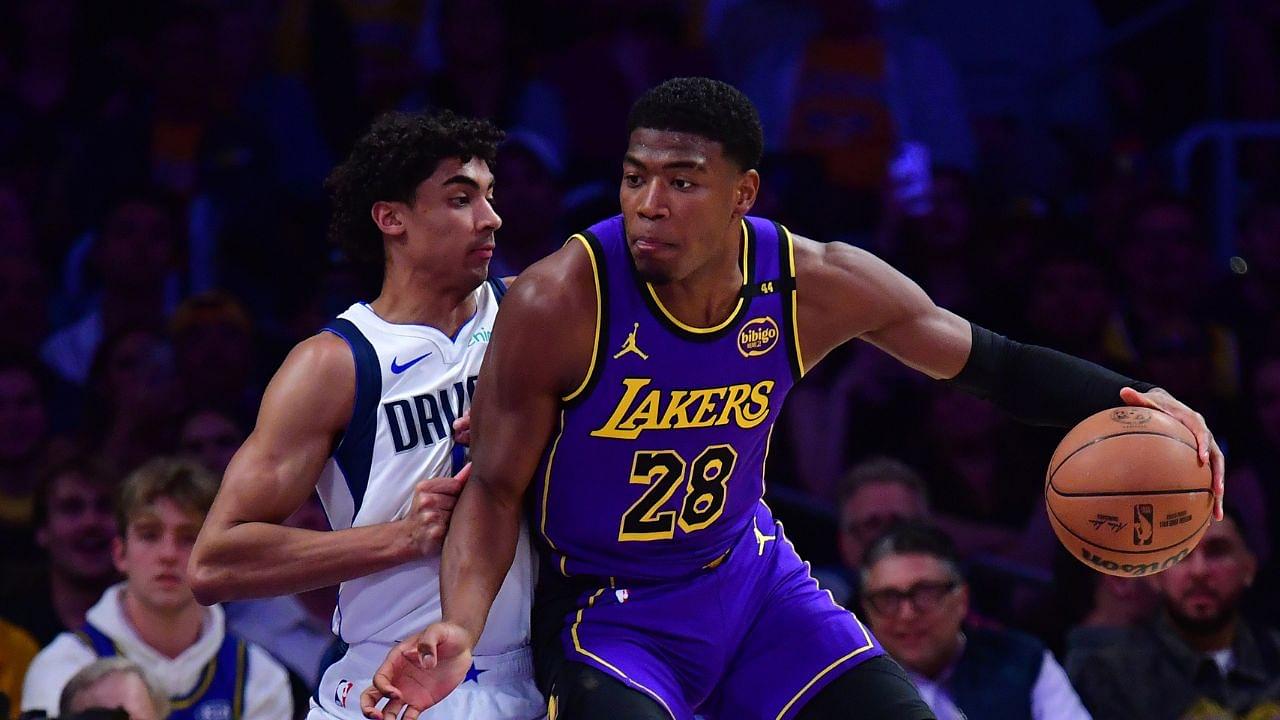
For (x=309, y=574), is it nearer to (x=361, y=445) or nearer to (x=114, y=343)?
(x=361, y=445)

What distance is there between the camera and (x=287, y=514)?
3840mm

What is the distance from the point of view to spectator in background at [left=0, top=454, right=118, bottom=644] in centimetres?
586

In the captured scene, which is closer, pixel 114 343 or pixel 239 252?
pixel 114 343

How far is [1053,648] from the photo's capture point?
6223mm

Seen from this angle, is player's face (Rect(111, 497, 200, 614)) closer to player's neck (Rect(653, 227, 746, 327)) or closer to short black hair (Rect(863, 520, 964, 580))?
short black hair (Rect(863, 520, 964, 580))

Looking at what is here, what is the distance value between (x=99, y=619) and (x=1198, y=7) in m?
6.33

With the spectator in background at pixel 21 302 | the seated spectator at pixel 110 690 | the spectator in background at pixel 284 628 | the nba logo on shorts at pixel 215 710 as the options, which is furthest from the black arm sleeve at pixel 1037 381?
the spectator in background at pixel 21 302

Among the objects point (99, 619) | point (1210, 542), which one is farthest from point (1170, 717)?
point (99, 619)

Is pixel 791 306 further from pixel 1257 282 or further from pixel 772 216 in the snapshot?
pixel 1257 282

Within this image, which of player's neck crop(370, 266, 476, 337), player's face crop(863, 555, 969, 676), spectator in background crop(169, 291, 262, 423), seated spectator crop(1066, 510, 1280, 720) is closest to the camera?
player's neck crop(370, 266, 476, 337)

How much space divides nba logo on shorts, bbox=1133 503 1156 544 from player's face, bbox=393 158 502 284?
1595 mm

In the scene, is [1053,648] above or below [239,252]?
below

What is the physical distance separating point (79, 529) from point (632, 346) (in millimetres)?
3032

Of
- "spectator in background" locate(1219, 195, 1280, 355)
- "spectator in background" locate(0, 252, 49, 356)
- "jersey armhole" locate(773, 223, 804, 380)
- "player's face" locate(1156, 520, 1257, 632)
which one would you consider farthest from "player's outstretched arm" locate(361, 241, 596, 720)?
"spectator in background" locate(1219, 195, 1280, 355)
